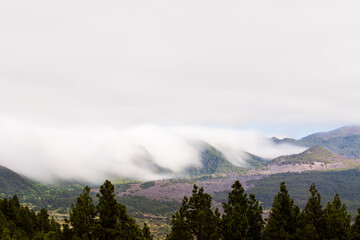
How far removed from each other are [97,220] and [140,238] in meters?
11.0

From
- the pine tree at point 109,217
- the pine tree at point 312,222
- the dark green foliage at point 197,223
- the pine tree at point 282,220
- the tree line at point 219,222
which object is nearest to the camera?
the pine tree at point 312,222

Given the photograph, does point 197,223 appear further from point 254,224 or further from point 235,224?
point 254,224

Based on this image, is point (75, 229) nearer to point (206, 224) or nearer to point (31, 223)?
point (206, 224)

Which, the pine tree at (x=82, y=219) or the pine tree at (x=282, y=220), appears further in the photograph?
the pine tree at (x=282, y=220)

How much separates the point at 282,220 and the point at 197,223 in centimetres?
1392

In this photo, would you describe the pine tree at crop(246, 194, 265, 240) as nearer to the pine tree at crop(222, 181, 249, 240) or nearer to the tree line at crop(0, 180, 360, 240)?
the tree line at crop(0, 180, 360, 240)

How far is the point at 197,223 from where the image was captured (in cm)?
4759

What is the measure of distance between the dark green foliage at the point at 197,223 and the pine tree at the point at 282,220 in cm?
873

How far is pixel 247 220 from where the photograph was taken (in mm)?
44656

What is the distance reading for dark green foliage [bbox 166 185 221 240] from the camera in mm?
44906

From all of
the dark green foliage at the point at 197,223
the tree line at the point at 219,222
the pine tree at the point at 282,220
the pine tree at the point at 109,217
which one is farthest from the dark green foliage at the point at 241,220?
the pine tree at the point at 109,217

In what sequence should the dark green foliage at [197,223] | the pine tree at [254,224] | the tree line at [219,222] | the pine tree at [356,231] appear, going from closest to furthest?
the tree line at [219,222]
the pine tree at [356,231]
the dark green foliage at [197,223]
the pine tree at [254,224]

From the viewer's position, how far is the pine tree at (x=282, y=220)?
41219mm

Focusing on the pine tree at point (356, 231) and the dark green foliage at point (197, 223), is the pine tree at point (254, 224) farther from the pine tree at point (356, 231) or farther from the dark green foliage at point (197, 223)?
the pine tree at point (356, 231)
